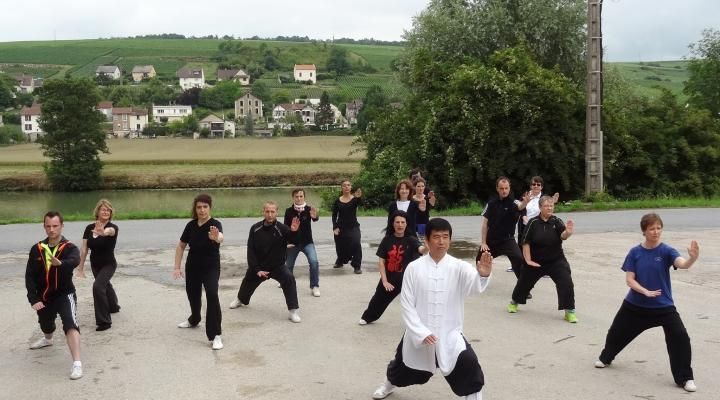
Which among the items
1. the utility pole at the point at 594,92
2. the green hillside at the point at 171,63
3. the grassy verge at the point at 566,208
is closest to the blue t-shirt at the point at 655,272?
the grassy verge at the point at 566,208

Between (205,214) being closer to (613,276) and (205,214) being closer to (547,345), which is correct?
(547,345)

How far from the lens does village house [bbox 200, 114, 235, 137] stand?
11713 centimetres

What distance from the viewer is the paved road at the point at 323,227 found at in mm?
17375

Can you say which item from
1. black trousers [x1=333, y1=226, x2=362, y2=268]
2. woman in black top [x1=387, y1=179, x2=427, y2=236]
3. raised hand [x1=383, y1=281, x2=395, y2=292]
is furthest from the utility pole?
raised hand [x1=383, y1=281, x2=395, y2=292]

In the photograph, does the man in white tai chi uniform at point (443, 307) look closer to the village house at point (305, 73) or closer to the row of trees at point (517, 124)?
the row of trees at point (517, 124)

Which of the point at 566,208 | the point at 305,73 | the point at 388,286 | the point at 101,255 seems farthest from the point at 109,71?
the point at 388,286

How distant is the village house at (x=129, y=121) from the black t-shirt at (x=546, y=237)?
118667 millimetres

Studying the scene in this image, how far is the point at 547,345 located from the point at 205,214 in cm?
430

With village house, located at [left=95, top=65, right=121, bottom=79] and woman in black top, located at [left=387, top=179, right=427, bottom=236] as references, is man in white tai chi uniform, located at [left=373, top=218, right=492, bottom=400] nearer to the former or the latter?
woman in black top, located at [left=387, top=179, right=427, bottom=236]

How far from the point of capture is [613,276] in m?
12.6

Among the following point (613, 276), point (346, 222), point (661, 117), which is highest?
point (661, 117)

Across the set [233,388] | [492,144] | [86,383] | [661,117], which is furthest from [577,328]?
[661,117]

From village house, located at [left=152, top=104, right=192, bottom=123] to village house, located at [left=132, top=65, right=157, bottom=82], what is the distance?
27.4 metres

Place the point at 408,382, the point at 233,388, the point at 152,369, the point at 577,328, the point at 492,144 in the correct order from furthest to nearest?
1. the point at 492,144
2. the point at 577,328
3. the point at 152,369
4. the point at 233,388
5. the point at 408,382
